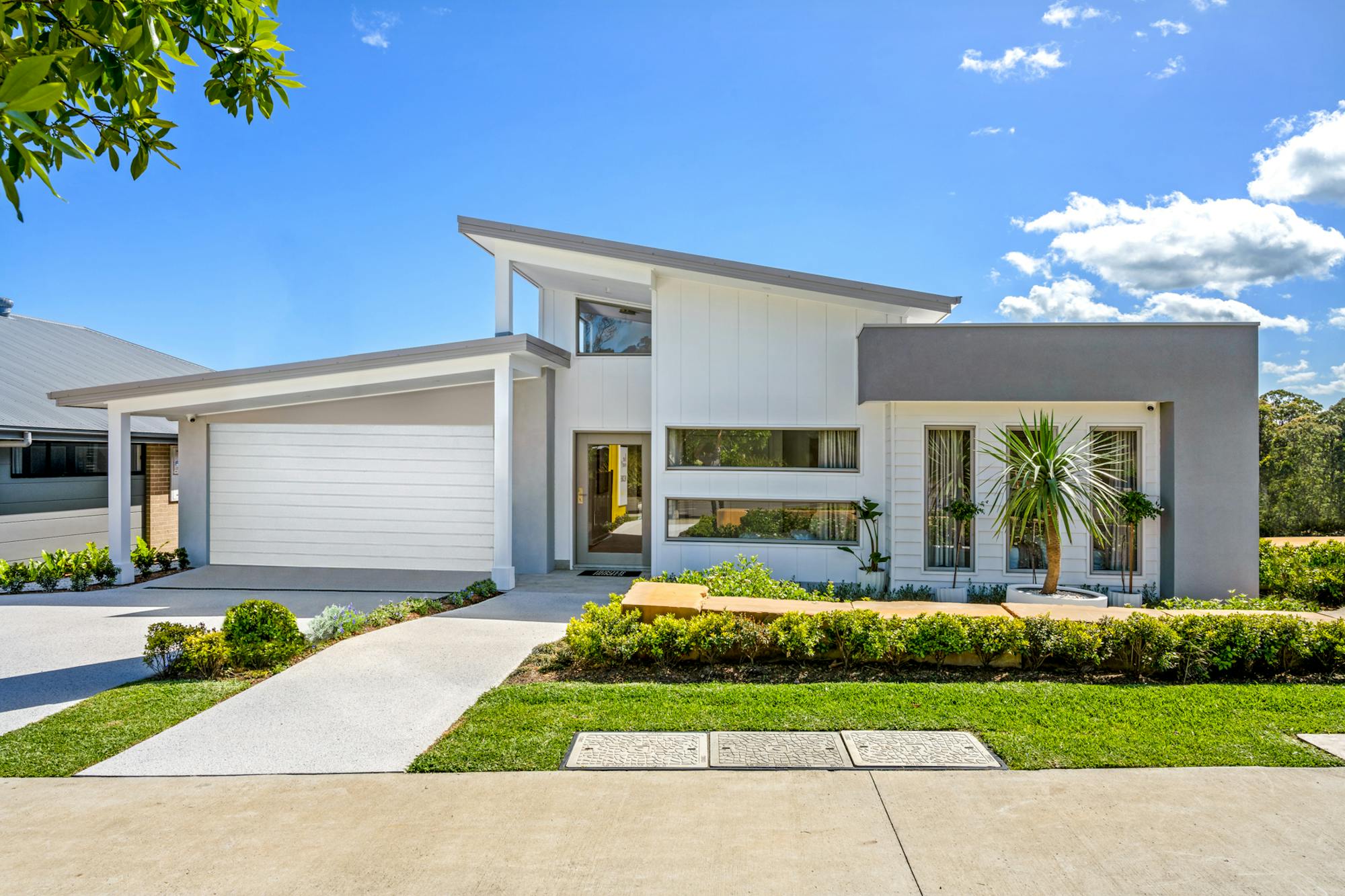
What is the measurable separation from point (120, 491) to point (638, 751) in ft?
33.7

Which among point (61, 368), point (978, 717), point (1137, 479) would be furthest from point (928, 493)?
point (61, 368)

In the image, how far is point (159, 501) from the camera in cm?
1389

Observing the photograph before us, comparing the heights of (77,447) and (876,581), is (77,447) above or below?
above

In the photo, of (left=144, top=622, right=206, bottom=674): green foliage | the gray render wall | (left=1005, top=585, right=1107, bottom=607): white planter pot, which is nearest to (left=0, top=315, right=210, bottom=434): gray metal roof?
(left=144, top=622, right=206, bottom=674): green foliage

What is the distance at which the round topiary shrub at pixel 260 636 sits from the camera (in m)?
6.57

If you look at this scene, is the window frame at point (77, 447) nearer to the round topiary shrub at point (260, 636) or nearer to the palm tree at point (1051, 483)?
the round topiary shrub at point (260, 636)

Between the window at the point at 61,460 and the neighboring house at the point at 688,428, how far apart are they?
2.52 meters

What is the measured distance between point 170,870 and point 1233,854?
4846 mm

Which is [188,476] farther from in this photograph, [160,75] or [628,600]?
[160,75]

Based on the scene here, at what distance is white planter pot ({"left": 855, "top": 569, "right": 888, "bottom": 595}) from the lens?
997 centimetres

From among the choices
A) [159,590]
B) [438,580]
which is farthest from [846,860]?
[159,590]

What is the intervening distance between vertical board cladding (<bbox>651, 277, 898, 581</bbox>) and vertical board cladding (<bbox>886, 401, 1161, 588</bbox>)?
0.40m

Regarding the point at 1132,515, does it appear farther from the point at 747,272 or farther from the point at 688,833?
the point at 688,833

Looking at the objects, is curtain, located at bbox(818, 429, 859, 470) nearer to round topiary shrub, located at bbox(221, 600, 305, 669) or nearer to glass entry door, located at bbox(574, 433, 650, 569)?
glass entry door, located at bbox(574, 433, 650, 569)
